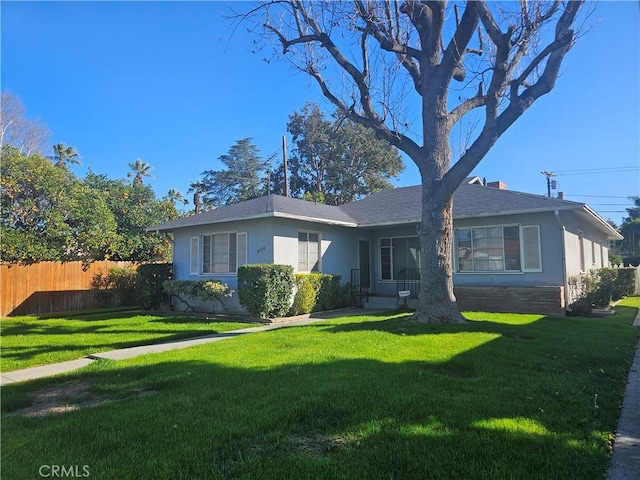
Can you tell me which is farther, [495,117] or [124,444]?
[495,117]

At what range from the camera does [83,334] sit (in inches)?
389

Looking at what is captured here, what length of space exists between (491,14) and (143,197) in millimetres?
19653

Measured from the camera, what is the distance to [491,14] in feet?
28.6

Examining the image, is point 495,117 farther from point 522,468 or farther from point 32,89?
point 32,89

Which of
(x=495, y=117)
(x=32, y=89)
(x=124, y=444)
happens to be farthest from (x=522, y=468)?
(x=32, y=89)

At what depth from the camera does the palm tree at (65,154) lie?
3481 cm

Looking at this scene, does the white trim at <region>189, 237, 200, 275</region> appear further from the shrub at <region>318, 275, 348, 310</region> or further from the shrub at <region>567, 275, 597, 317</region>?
the shrub at <region>567, 275, 597, 317</region>

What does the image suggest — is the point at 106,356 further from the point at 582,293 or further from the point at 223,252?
the point at 582,293

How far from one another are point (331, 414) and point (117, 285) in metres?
16.3

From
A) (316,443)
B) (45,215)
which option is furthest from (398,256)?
(45,215)

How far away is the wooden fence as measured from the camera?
14914 mm

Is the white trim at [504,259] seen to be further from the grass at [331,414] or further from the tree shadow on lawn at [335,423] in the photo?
the tree shadow on lawn at [335,423]

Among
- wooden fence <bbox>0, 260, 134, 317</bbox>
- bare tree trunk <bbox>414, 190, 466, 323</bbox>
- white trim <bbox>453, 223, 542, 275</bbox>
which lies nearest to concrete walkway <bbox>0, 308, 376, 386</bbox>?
bare tree trunk <bbox>414, 190, 466, 323</bbox>

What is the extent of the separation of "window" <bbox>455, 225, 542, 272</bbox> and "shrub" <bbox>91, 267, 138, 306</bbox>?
13.2m
